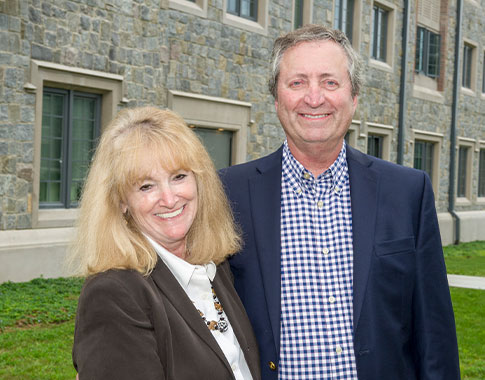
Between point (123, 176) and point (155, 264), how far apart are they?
12.8 inches

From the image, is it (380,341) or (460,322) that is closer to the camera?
(380,341)

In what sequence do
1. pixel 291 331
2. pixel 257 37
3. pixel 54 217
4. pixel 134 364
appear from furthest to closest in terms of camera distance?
pixel 257 37
pixel 54 217
pixel 291 331
pixel 134 364

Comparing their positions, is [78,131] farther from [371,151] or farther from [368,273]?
[371,151]

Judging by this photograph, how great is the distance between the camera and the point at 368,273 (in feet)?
8.59

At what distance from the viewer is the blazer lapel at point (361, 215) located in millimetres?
2609

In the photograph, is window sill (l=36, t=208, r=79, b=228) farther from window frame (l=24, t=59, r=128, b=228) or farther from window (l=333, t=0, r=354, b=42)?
window (l=333, t=0, r=354, b=42)

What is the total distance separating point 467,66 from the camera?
74.7ft

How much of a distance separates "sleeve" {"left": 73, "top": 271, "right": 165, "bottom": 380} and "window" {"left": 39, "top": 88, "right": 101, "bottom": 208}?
25.8 feet

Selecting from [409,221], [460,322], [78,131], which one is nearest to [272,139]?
[78,131]

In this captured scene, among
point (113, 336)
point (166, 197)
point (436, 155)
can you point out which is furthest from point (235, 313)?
point (436, 155)

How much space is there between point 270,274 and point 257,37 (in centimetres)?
1080

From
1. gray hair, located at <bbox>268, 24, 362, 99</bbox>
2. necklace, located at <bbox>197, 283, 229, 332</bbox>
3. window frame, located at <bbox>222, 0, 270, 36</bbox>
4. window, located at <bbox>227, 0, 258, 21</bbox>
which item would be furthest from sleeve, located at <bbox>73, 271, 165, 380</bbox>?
window, located at <bbox>227, 0, 258, 21</bbox>

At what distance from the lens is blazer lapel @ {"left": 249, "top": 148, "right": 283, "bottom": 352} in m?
2.66

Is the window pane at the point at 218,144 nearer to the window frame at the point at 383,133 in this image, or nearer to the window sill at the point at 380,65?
the window frame at the point at 383,133
